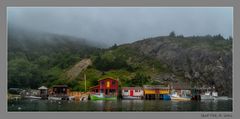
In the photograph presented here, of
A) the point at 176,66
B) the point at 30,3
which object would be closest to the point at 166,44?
the point at 176,66

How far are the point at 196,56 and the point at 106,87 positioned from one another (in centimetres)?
1014

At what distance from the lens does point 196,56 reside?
1361 inches

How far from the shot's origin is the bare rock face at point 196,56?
3253 centimetres

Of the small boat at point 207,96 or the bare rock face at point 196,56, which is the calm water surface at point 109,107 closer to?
the small boat at point 207,96

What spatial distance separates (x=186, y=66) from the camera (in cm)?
3434

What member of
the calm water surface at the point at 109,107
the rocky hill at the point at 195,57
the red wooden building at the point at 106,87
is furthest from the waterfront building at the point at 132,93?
the calm water surface at the point at 109,107

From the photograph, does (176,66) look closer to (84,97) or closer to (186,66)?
(186,66)

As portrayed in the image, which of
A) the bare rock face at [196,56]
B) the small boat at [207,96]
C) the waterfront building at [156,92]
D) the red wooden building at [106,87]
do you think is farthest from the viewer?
the bare rock face at [196,56]

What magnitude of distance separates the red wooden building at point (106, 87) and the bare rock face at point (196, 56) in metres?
5.27

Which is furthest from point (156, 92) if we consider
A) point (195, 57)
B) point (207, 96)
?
point (195, 57)

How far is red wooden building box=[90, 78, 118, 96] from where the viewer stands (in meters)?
28.3

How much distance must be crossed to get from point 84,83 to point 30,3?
1273 centimetres

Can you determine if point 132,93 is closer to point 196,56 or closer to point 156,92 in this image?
point 156,92
